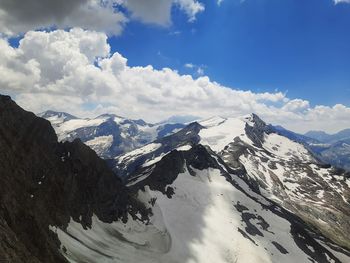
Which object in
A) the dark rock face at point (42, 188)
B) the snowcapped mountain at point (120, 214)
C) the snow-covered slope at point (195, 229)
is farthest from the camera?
the snow-covered slope at point (195, 229)

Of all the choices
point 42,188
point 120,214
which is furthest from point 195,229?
point 42,188

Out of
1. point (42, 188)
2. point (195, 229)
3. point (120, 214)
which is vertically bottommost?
point (195, 229)

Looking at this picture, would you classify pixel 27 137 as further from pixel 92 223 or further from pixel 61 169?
pixel 92 223

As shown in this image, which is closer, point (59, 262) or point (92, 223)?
point (59, 262)

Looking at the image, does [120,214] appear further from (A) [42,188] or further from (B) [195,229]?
(A) [42,188]

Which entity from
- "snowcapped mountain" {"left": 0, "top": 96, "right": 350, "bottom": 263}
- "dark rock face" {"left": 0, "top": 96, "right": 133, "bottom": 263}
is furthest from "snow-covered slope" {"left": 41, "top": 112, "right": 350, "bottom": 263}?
"dark rock face" {"left": 0, "top": 96, "right": 133, "bottom": 263}

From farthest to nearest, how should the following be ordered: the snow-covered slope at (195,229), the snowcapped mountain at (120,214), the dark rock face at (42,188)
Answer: the snow-covered slope at (195,229) < the snowcapped mountain at (120,214) < the dark rock face at (42,188)

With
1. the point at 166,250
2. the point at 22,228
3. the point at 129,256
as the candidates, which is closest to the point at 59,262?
the point at 22,228

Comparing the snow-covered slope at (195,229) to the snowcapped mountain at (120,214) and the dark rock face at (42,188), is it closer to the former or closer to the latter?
the snowcapped mountain at (120,214)

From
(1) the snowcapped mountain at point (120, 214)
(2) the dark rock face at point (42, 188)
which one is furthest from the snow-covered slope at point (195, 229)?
(2) the dark rock face at point (42, 188)
